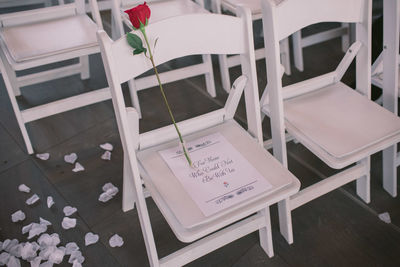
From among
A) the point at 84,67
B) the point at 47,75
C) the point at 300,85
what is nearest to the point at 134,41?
the point at 300,85

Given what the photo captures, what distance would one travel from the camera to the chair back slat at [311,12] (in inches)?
62.7

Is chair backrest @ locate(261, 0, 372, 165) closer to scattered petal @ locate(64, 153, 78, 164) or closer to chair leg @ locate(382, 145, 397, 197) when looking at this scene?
chair leg @ locate(382, 145, 397, 197)

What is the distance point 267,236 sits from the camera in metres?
1.78

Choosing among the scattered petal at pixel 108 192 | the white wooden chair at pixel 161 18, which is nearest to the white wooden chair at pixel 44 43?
the white wooden chair at pixel 161 18

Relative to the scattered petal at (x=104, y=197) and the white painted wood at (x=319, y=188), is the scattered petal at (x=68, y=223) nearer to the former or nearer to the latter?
the scattered petal at (x=104, y=197)

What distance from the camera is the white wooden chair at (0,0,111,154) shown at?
214 centimetres

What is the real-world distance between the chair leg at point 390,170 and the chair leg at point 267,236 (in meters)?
0.59

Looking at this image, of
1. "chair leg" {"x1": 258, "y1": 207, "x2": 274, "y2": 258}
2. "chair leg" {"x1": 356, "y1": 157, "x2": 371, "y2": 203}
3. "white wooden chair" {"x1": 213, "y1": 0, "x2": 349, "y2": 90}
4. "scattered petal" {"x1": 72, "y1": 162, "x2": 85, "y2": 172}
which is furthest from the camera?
"white wooden chair" {"x1": 213, "y1": 0, "x2": 349, "y2": 90}

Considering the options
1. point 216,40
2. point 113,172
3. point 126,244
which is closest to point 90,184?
point 113,172

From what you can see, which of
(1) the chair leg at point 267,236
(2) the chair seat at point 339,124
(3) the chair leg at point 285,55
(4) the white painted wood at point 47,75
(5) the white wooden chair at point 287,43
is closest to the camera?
(2) the chair seat at point 339,124

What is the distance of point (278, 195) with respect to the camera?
1.40 meters

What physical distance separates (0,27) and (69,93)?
59 centimetres

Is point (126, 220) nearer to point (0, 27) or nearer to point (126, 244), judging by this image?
point (126, 244)

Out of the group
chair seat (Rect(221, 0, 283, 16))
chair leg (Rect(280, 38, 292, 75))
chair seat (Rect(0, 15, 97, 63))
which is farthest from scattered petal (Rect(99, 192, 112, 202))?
chair leg (Rect(280, 38, 292, 75))
